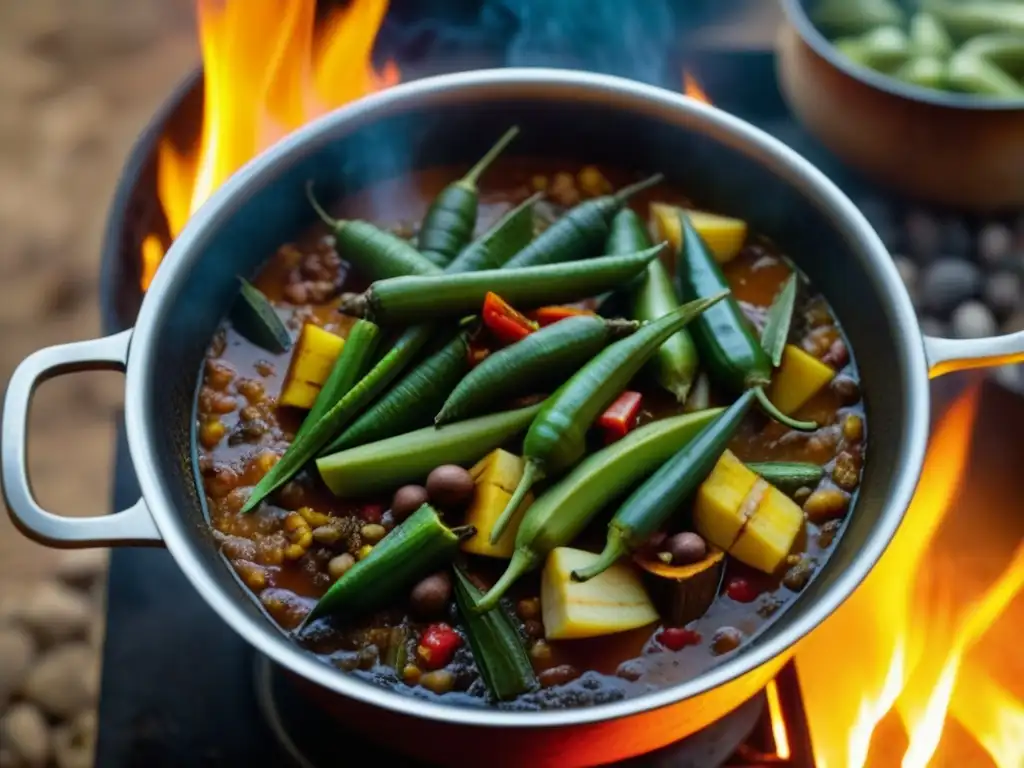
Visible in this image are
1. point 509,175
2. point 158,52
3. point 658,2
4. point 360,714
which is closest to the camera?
point 360,714

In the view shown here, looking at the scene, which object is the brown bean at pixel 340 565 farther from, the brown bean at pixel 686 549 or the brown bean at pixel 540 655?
the brown bean at pixel 686 549

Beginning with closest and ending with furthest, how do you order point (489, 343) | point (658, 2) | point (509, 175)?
point (489, 343), point (509, 175), point (658, 2)

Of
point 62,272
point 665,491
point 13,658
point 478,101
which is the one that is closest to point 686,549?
point 665,491

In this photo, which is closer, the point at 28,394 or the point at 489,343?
the point at 28,394

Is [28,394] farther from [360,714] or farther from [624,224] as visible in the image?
[624,224]

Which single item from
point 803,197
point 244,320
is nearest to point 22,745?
point 244,320

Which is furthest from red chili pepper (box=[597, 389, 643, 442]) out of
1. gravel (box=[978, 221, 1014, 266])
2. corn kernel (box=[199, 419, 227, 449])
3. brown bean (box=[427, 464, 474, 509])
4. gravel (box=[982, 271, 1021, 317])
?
gravel (box=[978, 221, 1014, 266])

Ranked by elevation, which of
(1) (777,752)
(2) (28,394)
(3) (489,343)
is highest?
(2) (28,394)
